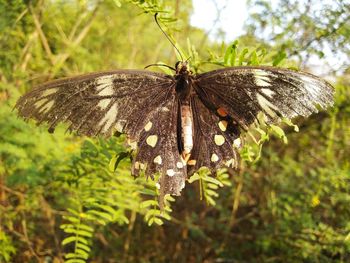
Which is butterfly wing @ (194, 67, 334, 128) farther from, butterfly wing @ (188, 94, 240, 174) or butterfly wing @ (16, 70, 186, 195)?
butterfly wing @ (16, 70, 186, 195)

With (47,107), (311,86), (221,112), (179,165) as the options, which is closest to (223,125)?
(221,112)

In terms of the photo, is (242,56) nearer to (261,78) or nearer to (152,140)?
(261,78)

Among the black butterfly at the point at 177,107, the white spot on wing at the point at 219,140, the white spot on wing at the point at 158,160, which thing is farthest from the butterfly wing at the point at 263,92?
the white spot on wing at the point at 158,160

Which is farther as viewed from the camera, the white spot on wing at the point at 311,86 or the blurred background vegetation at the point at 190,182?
the blurred background vegetation at the point at 190,182

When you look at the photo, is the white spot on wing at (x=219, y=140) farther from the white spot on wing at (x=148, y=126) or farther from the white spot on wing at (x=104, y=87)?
the white spot on wing at (x=104, y=87)

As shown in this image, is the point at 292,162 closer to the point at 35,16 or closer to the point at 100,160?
Answer: the point at 100,160

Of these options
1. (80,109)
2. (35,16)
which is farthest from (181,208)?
(80,109)
